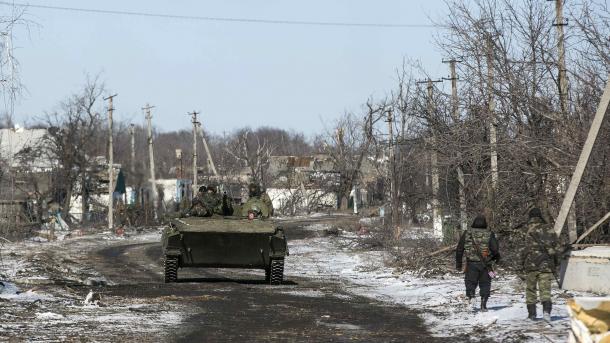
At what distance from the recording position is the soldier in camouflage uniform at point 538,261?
13.6 meters

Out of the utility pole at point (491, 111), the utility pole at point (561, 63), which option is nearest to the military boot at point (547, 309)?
the utility pole at point (561, 63)

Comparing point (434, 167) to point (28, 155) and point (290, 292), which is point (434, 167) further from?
point (28, 155)

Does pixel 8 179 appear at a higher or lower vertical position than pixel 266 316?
higher

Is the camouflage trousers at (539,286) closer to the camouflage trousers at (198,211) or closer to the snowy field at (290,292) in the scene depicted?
the snowy field at (290,292)

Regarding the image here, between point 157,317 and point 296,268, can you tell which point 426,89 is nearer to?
point 296,268

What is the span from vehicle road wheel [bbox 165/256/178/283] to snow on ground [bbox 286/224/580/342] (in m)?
3.41

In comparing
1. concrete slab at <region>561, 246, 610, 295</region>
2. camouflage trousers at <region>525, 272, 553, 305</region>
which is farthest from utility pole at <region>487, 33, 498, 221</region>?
camouflage trousers at <region>525, 272, 553, 305</region>

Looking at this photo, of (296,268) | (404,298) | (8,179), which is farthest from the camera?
(8,179)

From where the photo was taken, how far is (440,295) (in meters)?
18.8

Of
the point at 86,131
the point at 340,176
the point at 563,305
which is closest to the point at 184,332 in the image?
the point at 563,305

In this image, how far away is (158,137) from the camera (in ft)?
562

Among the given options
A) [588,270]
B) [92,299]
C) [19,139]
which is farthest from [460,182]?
[19,139]

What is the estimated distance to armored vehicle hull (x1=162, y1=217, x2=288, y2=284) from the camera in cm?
2098

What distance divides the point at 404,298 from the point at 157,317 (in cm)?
563
